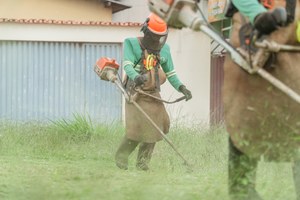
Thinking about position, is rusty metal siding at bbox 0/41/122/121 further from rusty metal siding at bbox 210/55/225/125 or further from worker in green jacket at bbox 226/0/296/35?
worker in green jacket at bbox 226/0/296/35

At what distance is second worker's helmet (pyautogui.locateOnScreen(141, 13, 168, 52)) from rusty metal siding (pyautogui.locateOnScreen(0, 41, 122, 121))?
24.5 ft

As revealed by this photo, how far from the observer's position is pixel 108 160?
39.7 feet

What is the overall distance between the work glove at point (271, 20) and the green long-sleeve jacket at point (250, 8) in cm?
14

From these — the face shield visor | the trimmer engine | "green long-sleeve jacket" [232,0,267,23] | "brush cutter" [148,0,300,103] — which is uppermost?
"green long-sleeve jacket" [232,0,267,23]

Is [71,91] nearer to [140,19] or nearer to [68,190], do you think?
[140,19]

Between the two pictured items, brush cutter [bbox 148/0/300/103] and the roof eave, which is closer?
brush cutter [bbox 148/0/300/103]

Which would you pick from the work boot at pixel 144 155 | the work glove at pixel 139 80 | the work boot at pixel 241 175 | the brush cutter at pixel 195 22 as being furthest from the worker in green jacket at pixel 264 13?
the work boot at pixel 144 155

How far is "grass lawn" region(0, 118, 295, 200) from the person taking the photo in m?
6.27

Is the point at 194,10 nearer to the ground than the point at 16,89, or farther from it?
farther from it

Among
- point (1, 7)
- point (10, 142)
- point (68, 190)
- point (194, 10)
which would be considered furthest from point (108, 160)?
point (1, 7)

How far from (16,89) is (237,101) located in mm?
12866

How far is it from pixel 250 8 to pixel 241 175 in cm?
109

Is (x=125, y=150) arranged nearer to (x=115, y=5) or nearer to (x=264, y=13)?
(x=264, y=13)

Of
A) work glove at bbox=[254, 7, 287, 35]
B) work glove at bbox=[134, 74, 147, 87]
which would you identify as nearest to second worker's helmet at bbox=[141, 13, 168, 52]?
work glove at bbox=[134, 74, 147, 87]
